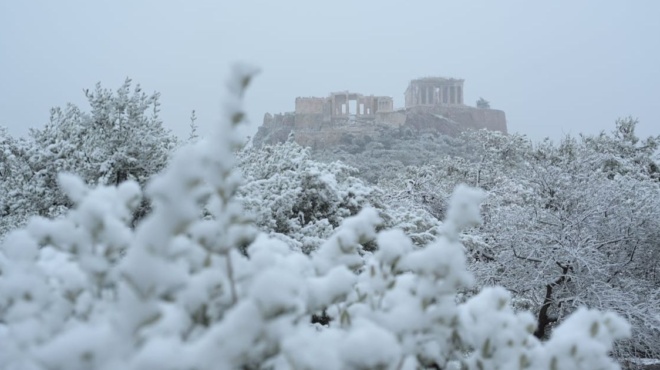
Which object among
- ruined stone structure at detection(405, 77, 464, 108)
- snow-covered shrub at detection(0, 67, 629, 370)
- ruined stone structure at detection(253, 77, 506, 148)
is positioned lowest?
snow-covered shrub at detection(0, 67, 629, 370)

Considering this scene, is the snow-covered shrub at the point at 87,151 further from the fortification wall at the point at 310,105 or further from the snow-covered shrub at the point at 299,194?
the fortification wall at the point at 310,105

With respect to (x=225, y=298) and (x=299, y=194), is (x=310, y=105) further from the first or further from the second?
(x=225, y=298)

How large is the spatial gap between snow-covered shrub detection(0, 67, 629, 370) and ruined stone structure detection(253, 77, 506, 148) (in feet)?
155

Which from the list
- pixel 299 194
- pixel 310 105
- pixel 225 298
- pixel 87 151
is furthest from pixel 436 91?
pixel 225 298

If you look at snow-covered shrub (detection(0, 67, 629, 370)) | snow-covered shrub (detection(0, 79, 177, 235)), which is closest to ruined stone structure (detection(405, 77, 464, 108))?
snow-covered shrub (detection(0, 79, 177, 235))

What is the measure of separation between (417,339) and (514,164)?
16.6 m

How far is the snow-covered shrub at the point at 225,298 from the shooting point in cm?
98

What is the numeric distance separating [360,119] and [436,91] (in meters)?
15.8

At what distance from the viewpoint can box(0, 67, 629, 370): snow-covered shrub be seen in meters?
0.98

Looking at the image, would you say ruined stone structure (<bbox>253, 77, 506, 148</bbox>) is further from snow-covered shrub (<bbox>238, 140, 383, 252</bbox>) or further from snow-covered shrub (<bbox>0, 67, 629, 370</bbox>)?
snow-covered shrub (<bbox>0, 67, 629, 370</bbox>)

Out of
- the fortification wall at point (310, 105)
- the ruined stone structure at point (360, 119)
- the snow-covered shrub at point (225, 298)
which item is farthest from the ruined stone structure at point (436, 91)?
the snow-covered shrub at point (225, 298)

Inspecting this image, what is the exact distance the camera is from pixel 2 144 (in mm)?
6605

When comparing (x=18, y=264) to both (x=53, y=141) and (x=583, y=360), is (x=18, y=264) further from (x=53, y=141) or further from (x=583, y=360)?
(x=53, y=141)

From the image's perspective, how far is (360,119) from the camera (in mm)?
58812
